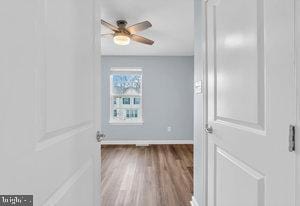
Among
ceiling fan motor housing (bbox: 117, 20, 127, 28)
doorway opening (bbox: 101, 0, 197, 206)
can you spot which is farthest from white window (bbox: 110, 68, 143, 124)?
ceiling fan motor housing (bbox: 117, 20, 127, 28)

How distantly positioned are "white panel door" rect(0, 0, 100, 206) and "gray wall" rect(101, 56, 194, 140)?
417 cm

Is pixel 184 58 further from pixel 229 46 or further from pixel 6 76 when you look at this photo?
pixel 6 76

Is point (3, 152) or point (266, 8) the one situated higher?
point (266, 8)

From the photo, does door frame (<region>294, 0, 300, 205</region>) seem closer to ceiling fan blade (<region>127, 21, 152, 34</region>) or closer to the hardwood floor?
the hardwood floor

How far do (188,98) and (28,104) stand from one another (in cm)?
493

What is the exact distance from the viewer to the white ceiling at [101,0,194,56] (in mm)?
2580

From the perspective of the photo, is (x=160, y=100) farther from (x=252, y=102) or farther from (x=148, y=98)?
(x=252, y=102)

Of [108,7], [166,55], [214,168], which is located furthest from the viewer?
[166,55]

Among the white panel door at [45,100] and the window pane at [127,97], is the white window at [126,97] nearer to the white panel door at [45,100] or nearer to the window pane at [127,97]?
the window pane at [127,97]

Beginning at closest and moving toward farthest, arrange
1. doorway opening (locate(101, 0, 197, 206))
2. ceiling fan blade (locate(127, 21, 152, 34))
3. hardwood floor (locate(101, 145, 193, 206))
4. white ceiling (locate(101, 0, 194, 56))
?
hardwood floor (locate(101, 145, 193, 206))
white ceiling (locate(101, 0, 194, 56))
ceiling fan blade (locate(127, 21, 152, 34))
doorway opening (locate(101, 0, 197, 206))

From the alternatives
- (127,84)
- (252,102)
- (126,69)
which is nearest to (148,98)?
(127,84)

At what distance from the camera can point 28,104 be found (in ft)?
1.80

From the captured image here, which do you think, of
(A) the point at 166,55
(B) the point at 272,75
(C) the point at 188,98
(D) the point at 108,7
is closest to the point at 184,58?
(A) the point at 166,55

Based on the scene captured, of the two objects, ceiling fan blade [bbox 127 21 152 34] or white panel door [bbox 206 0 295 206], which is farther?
ceiling fan blade [bbox 127 21 152 34]
